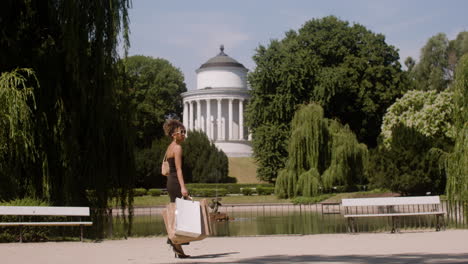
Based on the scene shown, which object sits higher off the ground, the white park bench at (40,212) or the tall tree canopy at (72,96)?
the tall tree canopy at (72,96)

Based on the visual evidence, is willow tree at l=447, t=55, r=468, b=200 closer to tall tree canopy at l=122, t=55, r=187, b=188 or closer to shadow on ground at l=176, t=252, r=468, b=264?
shadow on ground at l=176, t=252, r=468, b=264

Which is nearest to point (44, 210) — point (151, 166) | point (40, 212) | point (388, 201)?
point (40, 212)

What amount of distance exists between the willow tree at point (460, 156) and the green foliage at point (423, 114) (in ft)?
84.9

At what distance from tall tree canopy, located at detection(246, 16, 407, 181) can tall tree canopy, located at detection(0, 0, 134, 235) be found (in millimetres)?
33894

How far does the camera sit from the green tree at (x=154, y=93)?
6731cm

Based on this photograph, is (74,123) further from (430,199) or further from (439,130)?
(439,130)

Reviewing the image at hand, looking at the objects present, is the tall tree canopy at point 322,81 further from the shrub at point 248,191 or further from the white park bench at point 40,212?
the white park bench at point 40,212

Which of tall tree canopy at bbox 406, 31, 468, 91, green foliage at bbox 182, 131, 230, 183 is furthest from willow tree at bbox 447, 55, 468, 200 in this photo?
tall tree canopy at bbox 406, 31, 468, 91

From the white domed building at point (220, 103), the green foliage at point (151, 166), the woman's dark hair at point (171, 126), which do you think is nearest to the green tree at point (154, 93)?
the white domed building at point (220, 103)

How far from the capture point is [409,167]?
123ft

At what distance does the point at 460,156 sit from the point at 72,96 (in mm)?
9724

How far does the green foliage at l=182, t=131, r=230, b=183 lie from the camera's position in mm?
58906

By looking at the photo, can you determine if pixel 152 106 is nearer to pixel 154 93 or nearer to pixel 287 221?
pixel 154 93

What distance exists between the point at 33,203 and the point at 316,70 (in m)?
38.8
